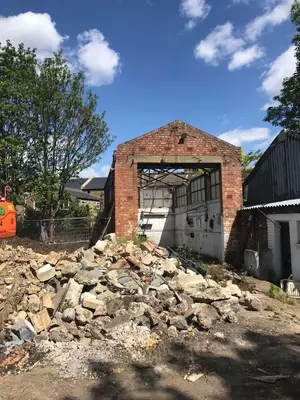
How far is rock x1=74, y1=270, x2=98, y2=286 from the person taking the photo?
8301 mm

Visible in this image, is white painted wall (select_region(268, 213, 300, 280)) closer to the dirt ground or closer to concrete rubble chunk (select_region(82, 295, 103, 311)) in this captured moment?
the dirt ground

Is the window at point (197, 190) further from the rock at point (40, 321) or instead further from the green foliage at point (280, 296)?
the rock at point (40, 321)

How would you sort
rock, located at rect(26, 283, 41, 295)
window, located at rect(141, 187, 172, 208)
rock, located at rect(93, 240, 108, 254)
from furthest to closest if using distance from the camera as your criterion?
window, located at rect(141, 187, 172, 208), rock, located at rect(93, 240, 108, 254), rock, located at rect(26, 283, 41, 295)

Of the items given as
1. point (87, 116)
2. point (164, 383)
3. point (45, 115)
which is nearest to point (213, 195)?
point (87, 116)

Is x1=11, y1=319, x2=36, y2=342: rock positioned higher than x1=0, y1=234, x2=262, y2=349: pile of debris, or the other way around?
x1=0, y1=234, x2=262, y2=349: pile of debris

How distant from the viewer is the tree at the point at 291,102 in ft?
66.7

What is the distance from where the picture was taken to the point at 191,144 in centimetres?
1513

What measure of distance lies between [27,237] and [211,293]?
10.5 metres

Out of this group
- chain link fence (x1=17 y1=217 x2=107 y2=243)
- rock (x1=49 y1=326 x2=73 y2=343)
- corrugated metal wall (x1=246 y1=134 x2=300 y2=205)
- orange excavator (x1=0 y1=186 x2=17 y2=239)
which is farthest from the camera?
chain link fence (x1=17 y1=217 x2=107 y2=243)

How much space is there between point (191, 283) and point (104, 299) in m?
2.30

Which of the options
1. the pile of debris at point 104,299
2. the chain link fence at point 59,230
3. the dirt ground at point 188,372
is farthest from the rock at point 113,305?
the chain link fence at point 59,230

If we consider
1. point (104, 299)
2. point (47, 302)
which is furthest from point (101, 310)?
point (47, 302)

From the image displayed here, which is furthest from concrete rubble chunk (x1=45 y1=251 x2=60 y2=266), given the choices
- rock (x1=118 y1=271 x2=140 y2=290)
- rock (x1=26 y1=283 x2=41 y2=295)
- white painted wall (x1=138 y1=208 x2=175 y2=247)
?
white painted wall (x1=138 y1=208 x2=175 y2=247)

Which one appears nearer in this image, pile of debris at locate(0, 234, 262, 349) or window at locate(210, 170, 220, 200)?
pile of debris at locate(0, 234, 262, 349)
